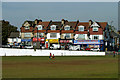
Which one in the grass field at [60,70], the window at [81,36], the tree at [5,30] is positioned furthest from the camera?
the tree at [5,30]

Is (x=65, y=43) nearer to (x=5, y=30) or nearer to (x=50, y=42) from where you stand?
(x=50, y=42)

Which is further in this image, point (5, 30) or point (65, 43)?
point (5, 30)

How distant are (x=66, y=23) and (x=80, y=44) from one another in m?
12.4

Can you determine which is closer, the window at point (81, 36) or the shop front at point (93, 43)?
the shop front at point (93, 43)

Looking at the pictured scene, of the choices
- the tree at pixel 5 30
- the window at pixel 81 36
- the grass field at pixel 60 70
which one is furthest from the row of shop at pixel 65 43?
the grass field at pixel 60 70

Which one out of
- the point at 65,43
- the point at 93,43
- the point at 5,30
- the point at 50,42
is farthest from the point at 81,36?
the point at 5,30

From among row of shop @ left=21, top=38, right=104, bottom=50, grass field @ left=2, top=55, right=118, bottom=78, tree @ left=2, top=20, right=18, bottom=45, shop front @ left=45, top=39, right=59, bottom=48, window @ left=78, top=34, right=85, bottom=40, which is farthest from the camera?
tree @ left=2, top=20, right=18, bottom=45

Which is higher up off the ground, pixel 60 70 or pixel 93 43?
pixel 93 43

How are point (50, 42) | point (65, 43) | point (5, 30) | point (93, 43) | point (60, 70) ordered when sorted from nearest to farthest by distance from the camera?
point (60, 70), point (93, 43), point (65, 43), point (50, 42), point (5, 30)

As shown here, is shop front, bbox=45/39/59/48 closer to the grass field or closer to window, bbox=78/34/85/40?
window, bbox=78/34/85/40

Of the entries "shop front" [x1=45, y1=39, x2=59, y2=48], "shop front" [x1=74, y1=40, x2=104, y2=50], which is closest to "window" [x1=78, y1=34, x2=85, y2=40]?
"shop front" [x1=74, y1=40, x2=104, y2=50]

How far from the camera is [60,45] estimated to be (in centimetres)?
13012

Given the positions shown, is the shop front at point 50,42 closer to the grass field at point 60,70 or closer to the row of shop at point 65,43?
the row of shop at point 65,43

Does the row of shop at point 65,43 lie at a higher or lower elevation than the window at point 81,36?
lower
